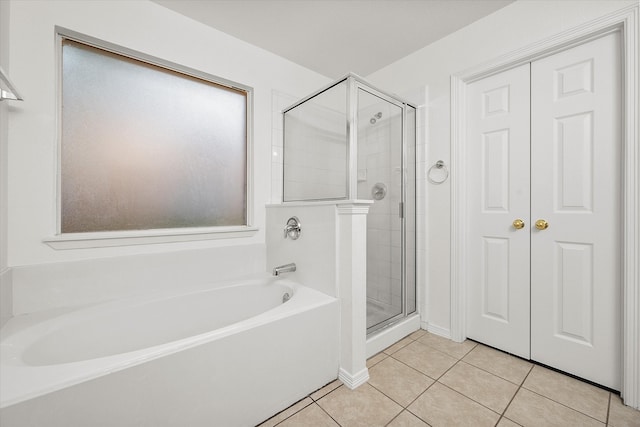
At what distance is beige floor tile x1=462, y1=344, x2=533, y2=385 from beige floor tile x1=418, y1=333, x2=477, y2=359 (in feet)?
0.13

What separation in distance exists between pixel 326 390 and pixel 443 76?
2.30 meters

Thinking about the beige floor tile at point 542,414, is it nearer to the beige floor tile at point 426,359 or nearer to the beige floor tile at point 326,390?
the beige floor tile at point 426,359

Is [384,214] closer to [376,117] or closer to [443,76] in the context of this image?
[376,117]

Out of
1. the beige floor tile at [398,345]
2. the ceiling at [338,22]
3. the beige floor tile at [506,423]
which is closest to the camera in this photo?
the beige floor tile at [506,423]

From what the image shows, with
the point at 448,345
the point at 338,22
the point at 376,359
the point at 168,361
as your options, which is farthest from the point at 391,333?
the point at 338,22

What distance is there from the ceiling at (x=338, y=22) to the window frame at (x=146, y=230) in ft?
1.22

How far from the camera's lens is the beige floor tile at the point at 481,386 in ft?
4.20

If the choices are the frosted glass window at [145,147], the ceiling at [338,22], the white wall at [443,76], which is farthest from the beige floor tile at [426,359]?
the ceiling at [338,22]

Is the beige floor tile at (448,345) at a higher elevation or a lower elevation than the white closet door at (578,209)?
lower

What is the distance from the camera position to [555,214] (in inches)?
59.7

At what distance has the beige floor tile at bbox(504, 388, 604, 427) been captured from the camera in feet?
3.75

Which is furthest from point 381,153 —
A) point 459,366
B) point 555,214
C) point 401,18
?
point 459,366

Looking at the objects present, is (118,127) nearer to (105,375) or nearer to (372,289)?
(105,375)

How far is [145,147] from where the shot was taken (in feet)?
→ 5.48
